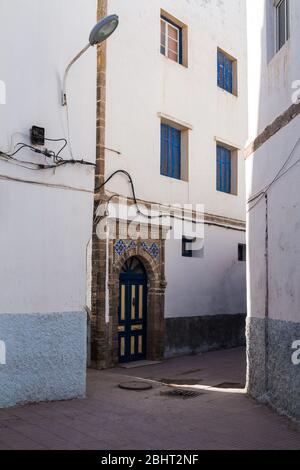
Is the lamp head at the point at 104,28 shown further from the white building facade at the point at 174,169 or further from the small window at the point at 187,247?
the small window at the point at 187,247

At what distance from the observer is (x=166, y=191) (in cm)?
1241

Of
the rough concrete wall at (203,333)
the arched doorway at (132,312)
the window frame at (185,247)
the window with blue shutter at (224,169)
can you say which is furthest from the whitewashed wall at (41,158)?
the window with blue shutter at (224,169)

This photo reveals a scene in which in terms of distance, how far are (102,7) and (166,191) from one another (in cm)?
423

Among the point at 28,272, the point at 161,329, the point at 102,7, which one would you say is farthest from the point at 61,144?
the point at 161,329

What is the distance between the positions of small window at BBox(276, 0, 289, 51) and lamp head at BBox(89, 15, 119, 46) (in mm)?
2548

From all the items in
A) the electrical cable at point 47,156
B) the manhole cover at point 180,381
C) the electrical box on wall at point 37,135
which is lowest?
the manhole cover at point 180,381

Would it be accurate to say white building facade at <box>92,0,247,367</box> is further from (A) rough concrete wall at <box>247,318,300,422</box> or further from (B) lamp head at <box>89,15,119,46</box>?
(B) lamp head at <box>89,15,119,46</box>

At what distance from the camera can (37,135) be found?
7340mm

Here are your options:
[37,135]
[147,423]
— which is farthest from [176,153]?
[147,423]

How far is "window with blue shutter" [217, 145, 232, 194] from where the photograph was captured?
1451cm

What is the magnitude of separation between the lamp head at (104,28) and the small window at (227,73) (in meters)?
8.07

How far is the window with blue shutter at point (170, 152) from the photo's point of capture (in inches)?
499

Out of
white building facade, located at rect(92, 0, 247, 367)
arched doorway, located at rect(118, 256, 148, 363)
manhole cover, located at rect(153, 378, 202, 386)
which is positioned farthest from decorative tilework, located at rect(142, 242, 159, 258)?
manhole cover, located at rect(153, 378, 202, 386)
